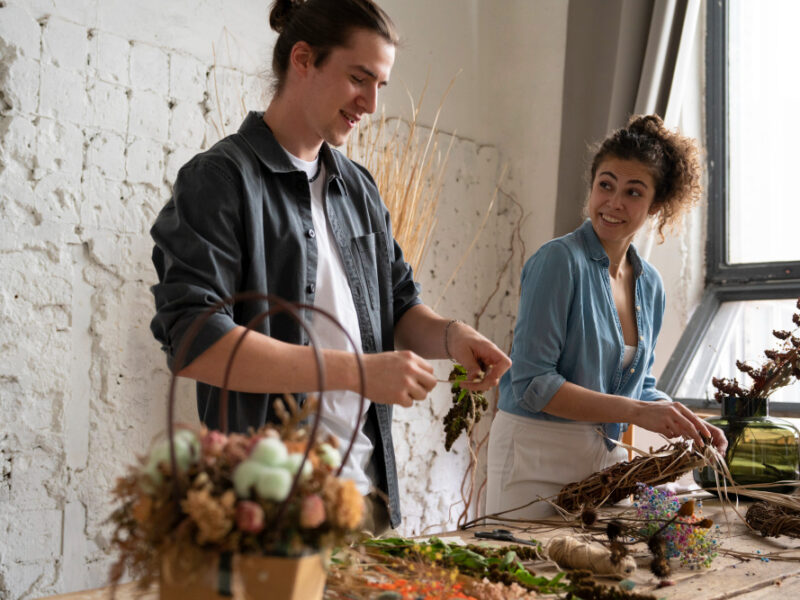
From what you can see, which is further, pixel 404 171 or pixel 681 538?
pixel 404 171

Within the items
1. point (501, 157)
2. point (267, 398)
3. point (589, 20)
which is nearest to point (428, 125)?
point (501, 157)

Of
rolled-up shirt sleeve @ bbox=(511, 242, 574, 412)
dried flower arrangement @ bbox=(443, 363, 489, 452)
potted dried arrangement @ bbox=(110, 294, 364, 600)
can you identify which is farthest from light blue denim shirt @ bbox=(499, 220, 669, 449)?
potted dried arrangement @ bbox=(110, 294, 364, 600)

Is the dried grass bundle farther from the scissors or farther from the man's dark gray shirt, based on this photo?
the scissors

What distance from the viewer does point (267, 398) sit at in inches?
55.7

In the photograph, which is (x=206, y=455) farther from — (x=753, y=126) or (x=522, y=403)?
(x=753, y=126)

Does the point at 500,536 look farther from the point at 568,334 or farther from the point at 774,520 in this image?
the point at 568,334

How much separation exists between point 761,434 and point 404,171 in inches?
64.0

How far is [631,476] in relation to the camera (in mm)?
1729

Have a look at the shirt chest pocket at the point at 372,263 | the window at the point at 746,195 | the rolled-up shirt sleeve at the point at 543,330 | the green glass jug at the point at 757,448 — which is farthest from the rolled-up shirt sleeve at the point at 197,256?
the window at the point at 746,195

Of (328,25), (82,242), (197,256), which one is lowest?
(197,256)

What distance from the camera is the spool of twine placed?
1.24 metres

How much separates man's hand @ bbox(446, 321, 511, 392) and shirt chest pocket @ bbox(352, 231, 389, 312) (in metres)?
0.21

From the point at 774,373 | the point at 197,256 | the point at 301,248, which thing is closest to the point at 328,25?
the point at 301,248

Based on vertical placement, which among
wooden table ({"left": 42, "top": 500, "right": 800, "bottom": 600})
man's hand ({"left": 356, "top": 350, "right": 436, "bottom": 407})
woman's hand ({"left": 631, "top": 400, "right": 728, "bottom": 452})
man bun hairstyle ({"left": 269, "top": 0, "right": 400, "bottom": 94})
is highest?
man bun hairstyle ({"left": 269, "top": 0, "right": 400, "bottom": 94})
